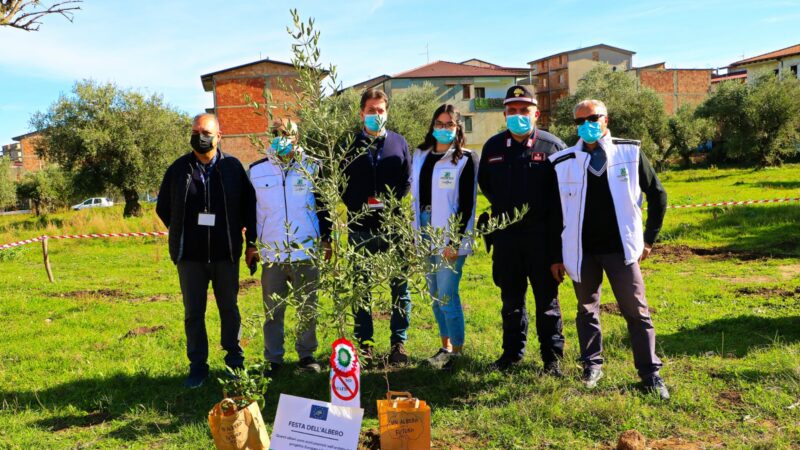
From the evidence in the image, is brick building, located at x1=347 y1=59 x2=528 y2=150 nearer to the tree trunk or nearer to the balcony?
the balcony

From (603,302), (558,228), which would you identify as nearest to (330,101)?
(558,228)

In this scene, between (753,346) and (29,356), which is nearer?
(753,346)

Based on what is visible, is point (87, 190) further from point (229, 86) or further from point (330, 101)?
point (330, 101)

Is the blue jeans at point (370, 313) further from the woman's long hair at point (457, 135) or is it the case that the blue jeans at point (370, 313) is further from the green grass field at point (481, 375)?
the woman's long hair at point (457, 135)

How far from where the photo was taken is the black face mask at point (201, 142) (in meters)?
4.93

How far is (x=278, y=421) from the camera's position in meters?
3.24

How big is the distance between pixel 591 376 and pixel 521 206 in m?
1.44

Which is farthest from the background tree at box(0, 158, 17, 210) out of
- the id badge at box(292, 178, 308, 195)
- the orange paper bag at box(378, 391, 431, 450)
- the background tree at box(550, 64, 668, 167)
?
the orange paper bag at box(378, 391, 431, 450)

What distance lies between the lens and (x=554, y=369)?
4.86 m

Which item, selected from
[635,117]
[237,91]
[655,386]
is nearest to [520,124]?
[655,386]

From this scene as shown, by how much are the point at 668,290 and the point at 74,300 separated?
Result: 891cm

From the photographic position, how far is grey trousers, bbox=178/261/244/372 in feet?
16.6

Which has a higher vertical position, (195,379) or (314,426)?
(314,426)

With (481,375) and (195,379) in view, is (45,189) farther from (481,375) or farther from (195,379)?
(481,375)
